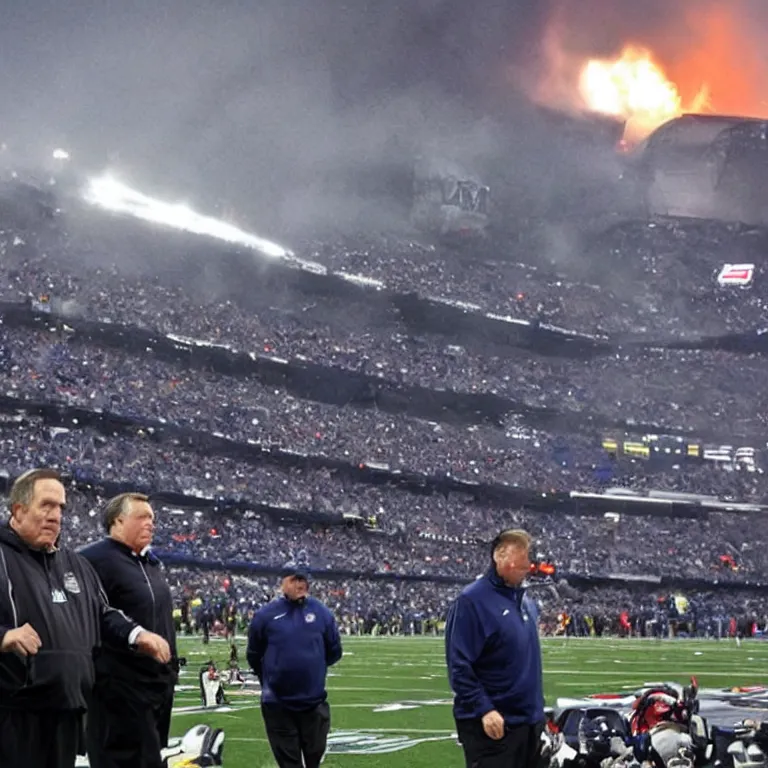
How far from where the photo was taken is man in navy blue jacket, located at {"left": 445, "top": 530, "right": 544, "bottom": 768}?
784 centimetres

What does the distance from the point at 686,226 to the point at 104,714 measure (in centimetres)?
10515

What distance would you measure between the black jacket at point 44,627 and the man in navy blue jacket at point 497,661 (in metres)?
2.34

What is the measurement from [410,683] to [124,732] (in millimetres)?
19297

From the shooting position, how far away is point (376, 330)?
87625 mm

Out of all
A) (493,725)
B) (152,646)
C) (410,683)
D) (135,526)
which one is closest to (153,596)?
(135,526)

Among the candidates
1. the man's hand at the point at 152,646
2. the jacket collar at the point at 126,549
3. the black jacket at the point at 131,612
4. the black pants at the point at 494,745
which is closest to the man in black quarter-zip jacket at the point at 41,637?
the man's hand at the point at 152,646

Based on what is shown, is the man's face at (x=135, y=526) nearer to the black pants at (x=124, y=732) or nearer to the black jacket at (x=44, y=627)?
the black pants at (x=124, y=732)

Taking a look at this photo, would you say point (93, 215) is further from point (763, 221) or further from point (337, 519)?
point (763, 221)

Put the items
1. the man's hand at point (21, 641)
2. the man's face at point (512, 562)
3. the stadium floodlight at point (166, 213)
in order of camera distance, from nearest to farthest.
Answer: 1. the man's hand at point (21, 641)
2. the man's face at point (512, 562)
3. the stadium floodlight at point (166, 213)

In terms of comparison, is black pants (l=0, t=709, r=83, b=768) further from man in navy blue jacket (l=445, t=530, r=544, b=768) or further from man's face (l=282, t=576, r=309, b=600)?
man's face (l=282, t=576, r=309, b=600)

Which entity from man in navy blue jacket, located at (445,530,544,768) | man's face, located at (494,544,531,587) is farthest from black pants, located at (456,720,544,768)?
man's face, located at (494,544,531,587)

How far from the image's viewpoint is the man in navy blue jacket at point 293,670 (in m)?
10.2

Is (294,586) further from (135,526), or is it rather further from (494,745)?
(494,745)

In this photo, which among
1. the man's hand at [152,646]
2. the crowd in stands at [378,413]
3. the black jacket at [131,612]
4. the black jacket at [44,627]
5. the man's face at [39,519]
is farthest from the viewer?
the crowd in stands at [378,413]
